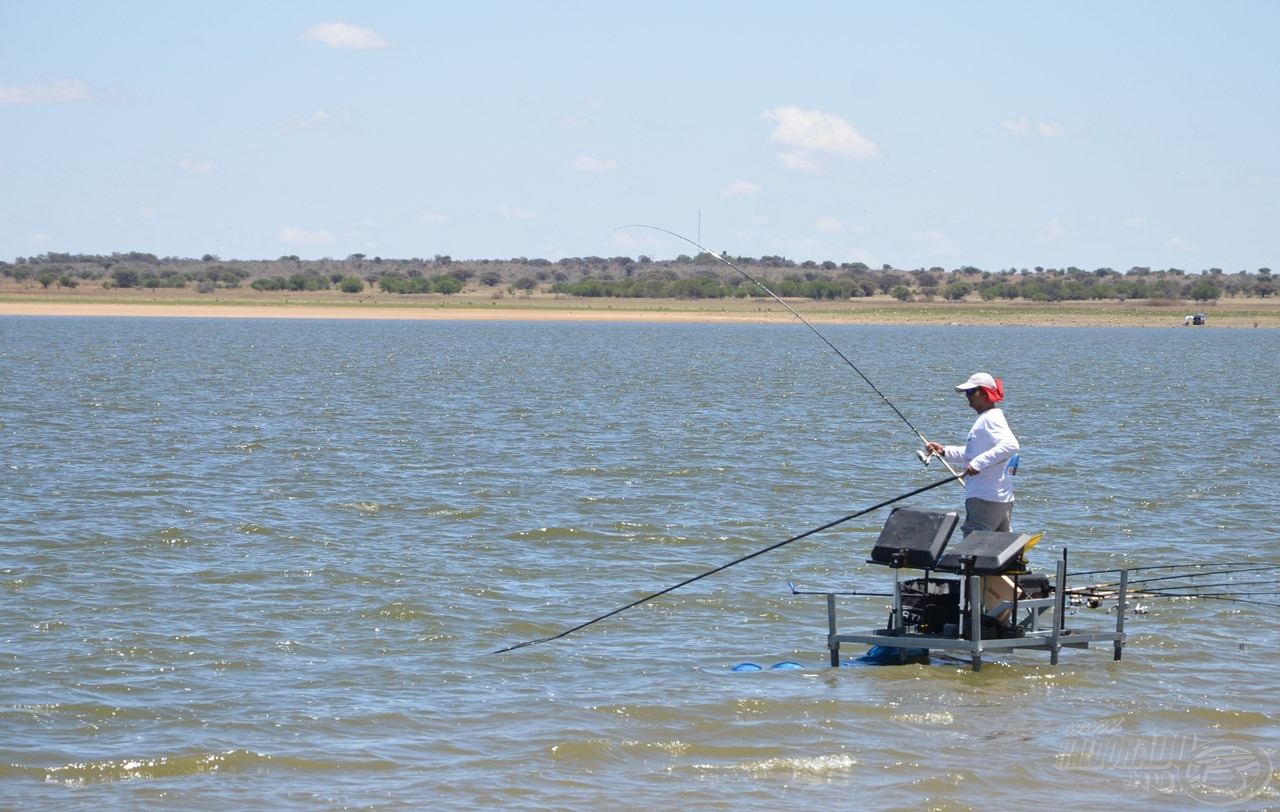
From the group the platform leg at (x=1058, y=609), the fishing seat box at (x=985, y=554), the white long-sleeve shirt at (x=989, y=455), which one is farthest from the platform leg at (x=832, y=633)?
the platform leg at (x=1058, y=609)

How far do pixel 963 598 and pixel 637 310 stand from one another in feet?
292

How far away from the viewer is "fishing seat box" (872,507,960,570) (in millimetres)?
8859

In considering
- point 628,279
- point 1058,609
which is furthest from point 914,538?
point 628,279

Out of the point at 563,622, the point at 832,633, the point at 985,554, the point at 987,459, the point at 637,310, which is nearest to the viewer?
the point at 985,554

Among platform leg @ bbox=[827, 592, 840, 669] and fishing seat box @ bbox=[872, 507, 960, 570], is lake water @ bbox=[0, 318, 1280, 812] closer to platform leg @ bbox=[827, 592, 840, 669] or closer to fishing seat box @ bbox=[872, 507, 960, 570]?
platform leg @ bbox=[827, 592, 840, 669]

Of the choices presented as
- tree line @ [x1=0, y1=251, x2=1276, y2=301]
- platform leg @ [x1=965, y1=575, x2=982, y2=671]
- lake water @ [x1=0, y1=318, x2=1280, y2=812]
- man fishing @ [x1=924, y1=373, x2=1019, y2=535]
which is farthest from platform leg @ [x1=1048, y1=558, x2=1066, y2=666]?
tree line @ [x1=0, y1=251, x2=1276, y2=301]

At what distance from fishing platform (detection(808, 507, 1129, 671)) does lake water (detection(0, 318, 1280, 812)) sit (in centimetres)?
27

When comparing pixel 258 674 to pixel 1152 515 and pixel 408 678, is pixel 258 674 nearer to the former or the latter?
pixel 408 678

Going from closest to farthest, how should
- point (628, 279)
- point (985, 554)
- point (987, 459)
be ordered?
point (985, 554)
point (987, 459)
point (628, 279)

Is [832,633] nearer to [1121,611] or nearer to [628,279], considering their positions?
[1121,611]

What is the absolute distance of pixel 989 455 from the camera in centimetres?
909

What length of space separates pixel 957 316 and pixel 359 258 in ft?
283

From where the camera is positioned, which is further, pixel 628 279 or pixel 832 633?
pixel 628 279

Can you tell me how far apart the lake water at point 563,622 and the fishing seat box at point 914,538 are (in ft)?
2.86
